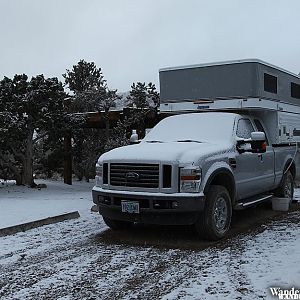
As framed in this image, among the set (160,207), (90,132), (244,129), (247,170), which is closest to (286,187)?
(244,129)

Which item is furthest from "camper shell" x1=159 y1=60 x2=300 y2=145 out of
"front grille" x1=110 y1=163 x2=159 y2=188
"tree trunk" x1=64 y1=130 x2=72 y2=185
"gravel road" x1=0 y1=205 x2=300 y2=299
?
"tree trunk" x1=64 y1=130 x2=72 y2=185

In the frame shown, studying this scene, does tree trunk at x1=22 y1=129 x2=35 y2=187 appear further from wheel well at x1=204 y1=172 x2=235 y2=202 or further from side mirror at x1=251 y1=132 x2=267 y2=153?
wheel well at x1=204 y1=172 x2=235 y2=202

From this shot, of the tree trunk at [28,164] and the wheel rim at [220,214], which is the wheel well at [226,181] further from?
the tree trunk at [28,164]

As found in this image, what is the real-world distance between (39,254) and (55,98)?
29.5 feet

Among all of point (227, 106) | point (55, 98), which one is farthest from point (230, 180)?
point (55, 98)

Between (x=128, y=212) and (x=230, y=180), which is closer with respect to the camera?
(x=128, y=212)

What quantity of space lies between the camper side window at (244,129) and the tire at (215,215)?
1.43 meters

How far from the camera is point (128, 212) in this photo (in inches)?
246

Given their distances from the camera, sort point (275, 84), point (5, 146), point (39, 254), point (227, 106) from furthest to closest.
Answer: point (5, 146) < point (275, 84) < point (227, 106) < point (39, 254)

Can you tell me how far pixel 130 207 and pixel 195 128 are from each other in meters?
2.23

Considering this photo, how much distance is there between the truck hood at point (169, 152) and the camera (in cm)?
611

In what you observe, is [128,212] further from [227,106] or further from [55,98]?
[55,98]

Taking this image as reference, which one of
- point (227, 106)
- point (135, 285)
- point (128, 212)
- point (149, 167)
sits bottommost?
point (135, 285)

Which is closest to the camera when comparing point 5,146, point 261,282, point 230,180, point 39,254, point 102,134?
point 261,282
